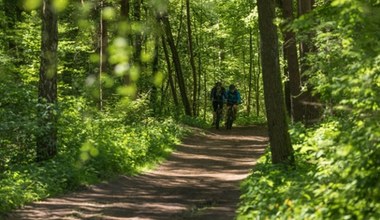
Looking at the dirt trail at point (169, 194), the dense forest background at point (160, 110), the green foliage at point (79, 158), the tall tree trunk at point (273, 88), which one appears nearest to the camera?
the dense forest background at point (160, 110)

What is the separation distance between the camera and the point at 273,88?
9438mm

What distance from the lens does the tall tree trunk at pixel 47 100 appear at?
1205cm

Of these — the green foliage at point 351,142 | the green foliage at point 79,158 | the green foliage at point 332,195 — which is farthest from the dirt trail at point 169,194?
the green foliage at point 351,142

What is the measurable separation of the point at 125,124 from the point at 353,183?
557 inches

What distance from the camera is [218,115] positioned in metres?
25.8

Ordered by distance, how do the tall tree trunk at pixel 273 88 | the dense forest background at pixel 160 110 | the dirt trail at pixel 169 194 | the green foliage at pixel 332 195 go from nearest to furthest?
the dense forest background at pixel 160 110
the green foliage at pixel 332 195
the dirt trail at pixel 169 194
the tall tree trunk at pixel 273 88

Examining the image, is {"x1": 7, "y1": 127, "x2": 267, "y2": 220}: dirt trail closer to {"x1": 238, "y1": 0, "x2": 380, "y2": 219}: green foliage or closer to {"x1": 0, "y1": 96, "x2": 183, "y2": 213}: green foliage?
{"x1": 0, "y1": 96, "x2": 183, "y2": 213}: green foliage

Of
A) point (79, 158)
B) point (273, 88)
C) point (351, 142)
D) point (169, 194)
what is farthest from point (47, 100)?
point (351, 142)

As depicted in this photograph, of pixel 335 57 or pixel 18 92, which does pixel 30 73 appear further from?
pixel 335 57

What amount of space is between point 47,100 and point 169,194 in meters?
3.93

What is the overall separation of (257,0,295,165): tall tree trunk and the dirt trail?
1343mm

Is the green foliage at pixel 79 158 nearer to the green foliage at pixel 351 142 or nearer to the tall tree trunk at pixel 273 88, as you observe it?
the tall tree trunk at pixel 273 88

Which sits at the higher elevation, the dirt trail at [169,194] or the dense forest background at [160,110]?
the dense forest background at [160,110]

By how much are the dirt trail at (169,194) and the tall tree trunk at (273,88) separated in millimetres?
1343
